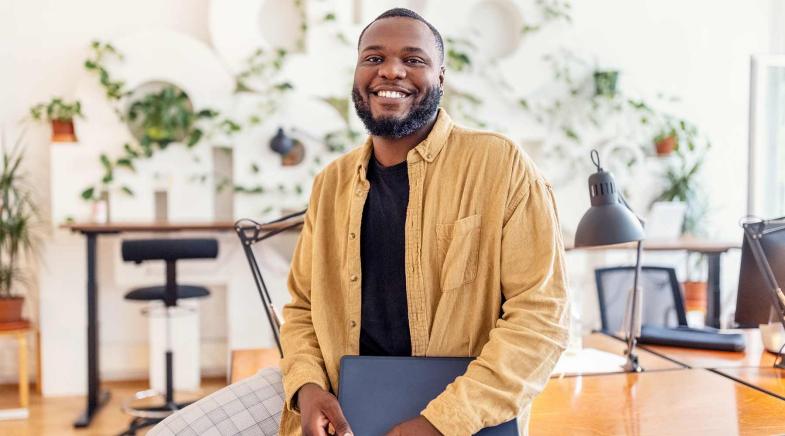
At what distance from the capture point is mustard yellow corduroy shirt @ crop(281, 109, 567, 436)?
4.54ft

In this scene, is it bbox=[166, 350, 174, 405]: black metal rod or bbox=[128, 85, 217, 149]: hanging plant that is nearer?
bbox=[166, 350, 174, 405]: black metal rod

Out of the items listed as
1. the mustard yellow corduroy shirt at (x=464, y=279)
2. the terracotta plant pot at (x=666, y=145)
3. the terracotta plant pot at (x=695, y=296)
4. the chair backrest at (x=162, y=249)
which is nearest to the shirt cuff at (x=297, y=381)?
the mustard yellow corduroy shirt at (x=464, y=279)

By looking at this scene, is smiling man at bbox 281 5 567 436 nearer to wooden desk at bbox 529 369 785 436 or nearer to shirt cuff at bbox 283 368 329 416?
shirt cuff at bbox 283 368 329 416

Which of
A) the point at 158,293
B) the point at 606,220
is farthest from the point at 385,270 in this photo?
the point at 158,293

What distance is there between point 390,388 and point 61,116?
3630mm

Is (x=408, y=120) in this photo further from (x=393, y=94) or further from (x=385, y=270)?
(x=385, y=270)

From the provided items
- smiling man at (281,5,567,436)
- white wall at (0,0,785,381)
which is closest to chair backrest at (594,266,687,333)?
white wall at (0,0,785,381)

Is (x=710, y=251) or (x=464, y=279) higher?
(x=464, y=279)

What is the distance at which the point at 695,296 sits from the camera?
4836 mm

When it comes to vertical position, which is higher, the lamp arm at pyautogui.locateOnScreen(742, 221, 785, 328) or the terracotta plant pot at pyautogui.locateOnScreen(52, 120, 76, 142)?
the terracotta plant pot at pyautogui.locateOnScreen(52, 120, 76, 142)

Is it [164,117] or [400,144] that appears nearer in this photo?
[400,144]

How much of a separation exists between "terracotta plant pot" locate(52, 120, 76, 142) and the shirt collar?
325 cm

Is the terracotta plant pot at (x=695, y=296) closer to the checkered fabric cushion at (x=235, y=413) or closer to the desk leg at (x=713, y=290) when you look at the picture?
the desk leg at (x=713, y=290)

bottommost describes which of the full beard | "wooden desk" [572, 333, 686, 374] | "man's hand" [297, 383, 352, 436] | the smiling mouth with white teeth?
"wooden desk" [572, 333, 686, 374]
